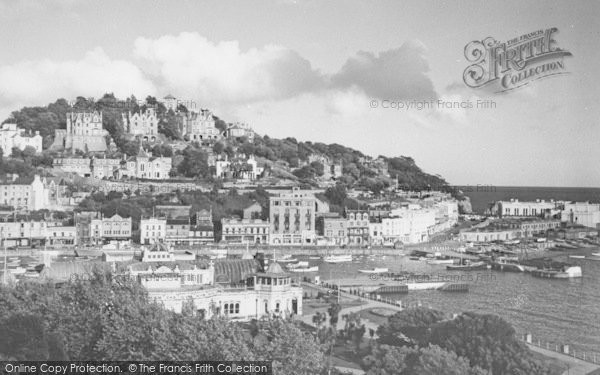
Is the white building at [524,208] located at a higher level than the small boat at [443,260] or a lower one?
higher

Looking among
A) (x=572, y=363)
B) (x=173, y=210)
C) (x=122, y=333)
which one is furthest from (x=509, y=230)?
(x=122, y=333)

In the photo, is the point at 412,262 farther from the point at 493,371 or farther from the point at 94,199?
the point at 493,371

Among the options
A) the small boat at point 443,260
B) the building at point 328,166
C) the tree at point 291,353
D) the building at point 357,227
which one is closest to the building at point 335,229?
the building at point 357,227

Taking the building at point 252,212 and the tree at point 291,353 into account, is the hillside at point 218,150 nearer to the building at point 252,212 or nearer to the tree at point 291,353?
the building at point 252,212

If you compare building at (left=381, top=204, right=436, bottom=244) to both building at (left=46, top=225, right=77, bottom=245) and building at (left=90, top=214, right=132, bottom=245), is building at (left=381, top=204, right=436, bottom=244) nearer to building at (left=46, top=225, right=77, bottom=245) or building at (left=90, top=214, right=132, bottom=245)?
building at (left=90, top=214, right=132, bottom=245)

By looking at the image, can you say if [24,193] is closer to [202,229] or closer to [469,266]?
[202,229]

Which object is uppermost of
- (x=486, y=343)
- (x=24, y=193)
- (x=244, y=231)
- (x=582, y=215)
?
(x=24, y=193)

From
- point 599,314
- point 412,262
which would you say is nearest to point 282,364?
point 599,314
